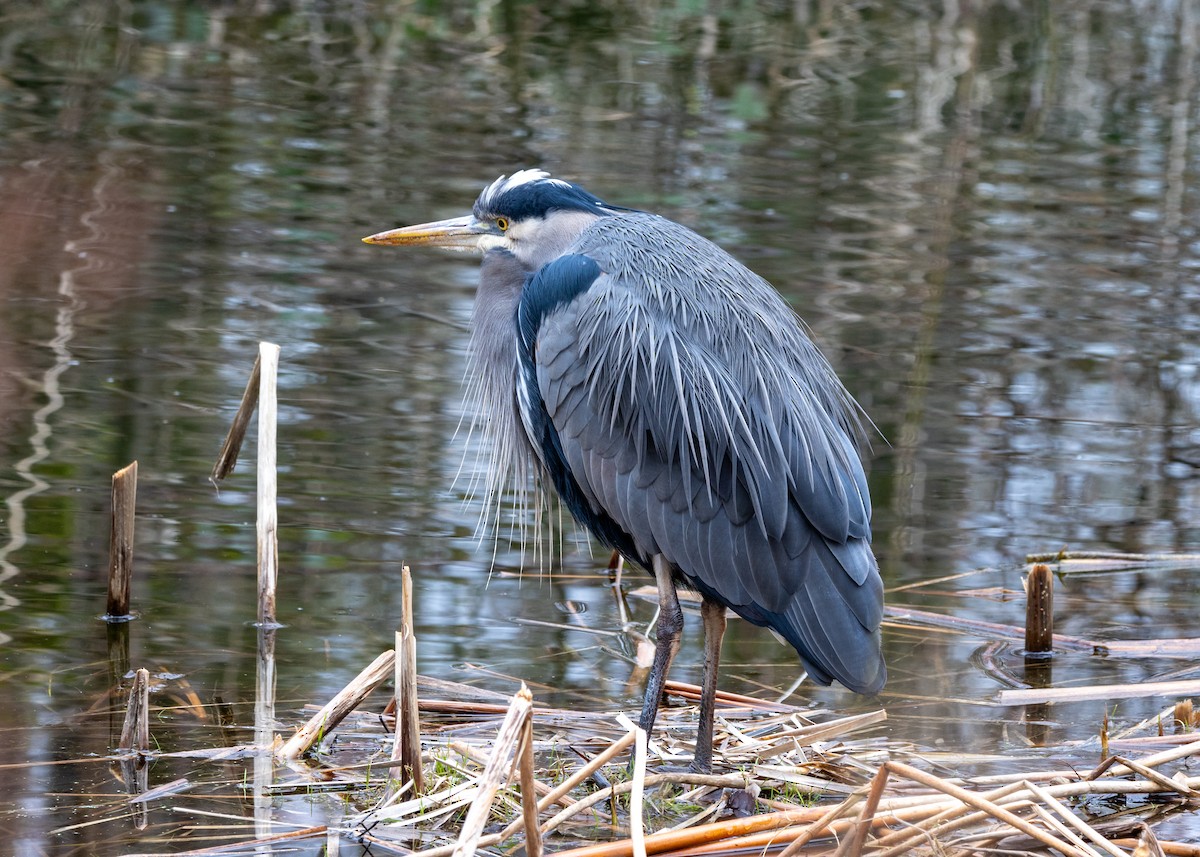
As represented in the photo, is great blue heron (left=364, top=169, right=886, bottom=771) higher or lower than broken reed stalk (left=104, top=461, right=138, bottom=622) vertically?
higher

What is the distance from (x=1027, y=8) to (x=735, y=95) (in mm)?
8338

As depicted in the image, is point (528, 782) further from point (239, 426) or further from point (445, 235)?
point (239, 426)

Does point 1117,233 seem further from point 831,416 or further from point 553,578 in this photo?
point 831,416

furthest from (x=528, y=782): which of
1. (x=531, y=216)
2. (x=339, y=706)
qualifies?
(x=531, y=216)

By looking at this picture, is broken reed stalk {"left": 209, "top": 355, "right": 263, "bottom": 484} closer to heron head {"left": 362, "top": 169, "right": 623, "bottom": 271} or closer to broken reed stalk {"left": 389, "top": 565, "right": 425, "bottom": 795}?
heron head {"left": 362, "top": 169, "right": 623, "bottom": 271}

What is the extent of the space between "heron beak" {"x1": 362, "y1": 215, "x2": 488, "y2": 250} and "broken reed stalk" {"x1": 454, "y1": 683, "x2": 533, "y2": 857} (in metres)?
1.98

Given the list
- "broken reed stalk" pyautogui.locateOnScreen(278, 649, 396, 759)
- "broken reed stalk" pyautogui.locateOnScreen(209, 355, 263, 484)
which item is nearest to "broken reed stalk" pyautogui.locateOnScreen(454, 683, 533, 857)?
"broken reed stalk" pyautogui.locateOnScreen(278, 649, 396, 759)

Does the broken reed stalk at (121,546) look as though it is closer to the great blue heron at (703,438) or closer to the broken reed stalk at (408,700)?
the great blue heron at (703,438)

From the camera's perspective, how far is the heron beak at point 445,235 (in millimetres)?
4611

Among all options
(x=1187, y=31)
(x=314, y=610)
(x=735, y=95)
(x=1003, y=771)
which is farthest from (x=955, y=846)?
(x=1187, y=31)

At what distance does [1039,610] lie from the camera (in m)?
5.06

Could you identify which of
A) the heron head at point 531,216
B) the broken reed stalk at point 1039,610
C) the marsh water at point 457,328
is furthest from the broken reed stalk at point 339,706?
the broken reed stalk at point 1039,610

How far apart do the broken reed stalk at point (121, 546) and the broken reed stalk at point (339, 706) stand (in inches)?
45.4

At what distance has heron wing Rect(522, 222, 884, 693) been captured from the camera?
3949 mm
